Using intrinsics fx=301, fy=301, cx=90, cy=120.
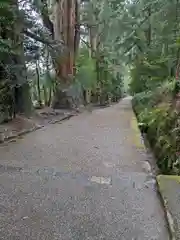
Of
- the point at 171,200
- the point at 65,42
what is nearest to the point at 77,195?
the point at 171,200

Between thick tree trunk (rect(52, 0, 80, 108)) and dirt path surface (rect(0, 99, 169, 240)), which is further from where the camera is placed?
thick tree trunk (rect(52, 0, 80, 108))

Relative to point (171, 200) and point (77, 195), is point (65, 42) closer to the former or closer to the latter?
point (77, 195)

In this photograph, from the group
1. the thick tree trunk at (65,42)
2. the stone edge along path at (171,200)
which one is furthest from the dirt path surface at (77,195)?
the thick tree trunk at (65,42)

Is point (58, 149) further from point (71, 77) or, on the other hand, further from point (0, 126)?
point (71, 77)

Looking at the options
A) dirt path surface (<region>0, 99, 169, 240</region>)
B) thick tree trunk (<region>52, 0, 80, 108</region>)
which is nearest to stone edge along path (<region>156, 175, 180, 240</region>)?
dirt path surface (<region>0, 99, 169, 240</region>)

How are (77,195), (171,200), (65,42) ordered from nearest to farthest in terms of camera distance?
(171,200) → (77,195) → (65,42)

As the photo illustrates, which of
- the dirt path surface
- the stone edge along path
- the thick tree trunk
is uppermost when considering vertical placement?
the thick tree trunk

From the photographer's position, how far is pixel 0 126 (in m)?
6.86

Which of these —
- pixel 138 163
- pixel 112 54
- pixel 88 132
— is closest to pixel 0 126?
pixel 88 132

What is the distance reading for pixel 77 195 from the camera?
317cm

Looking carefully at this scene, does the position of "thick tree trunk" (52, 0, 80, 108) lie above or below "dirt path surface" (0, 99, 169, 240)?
above

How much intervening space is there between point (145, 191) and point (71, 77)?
1266 centimetres

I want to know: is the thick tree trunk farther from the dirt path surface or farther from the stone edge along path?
the stone edge along path

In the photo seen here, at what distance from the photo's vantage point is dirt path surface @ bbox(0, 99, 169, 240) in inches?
95.3
